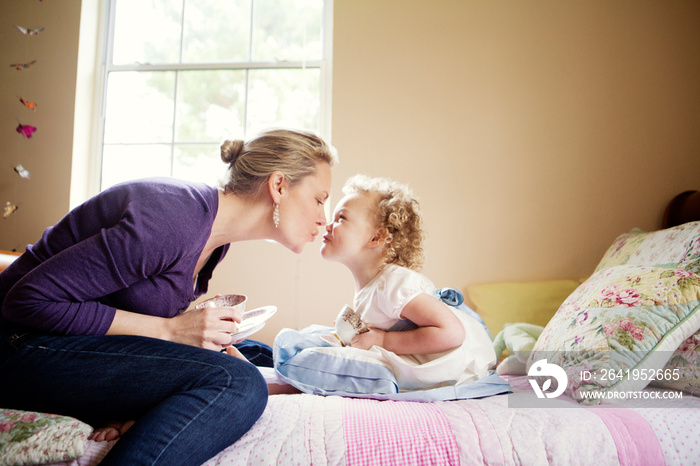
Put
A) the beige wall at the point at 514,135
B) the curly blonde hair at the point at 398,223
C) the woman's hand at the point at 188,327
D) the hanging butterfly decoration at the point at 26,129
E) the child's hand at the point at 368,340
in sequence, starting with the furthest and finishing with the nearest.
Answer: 1. the hanging butterfly decoration at the point at 26,129
2. the beige wall at the point at 514,135
3. the curly blonde hair at the point at 398,223
4. the child's hand at the point at 368,340
5. the woman's hand at the point at 188,327

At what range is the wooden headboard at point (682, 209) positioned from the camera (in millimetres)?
2146

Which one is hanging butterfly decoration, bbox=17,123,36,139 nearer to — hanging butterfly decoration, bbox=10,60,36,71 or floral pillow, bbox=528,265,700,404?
hanging butterfly decoration, bbox=10,60,36,71

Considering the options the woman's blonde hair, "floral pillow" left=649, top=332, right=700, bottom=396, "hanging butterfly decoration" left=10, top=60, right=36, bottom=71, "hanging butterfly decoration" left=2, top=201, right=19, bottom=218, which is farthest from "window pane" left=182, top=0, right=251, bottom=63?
"floral pillow" left=649, top=332, right=700, bottom=396

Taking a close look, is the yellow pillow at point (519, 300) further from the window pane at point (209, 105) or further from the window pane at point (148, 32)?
the window pane at point (148, 32)

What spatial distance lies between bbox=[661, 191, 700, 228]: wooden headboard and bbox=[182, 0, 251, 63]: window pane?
Answer: 7.38 ft

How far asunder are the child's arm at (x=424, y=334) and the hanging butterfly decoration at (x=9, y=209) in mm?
1977

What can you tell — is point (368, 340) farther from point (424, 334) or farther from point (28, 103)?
point (28, 103)

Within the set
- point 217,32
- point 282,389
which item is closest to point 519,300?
point 282,389

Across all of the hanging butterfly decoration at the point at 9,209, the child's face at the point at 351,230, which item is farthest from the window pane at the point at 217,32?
→ the child's face at the point at 351,230

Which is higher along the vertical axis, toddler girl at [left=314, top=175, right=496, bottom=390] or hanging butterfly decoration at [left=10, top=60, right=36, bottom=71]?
hanging butterfly decoration at [left=10, top=60, right=36, bottom=71]

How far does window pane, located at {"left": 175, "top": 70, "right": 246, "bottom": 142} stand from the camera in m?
2.65

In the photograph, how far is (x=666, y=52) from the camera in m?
2.40

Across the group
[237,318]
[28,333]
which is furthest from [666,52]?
[28,333]

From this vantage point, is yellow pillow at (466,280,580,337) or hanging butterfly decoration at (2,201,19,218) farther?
hanging butterfly decoration at (2,201,19,218)
